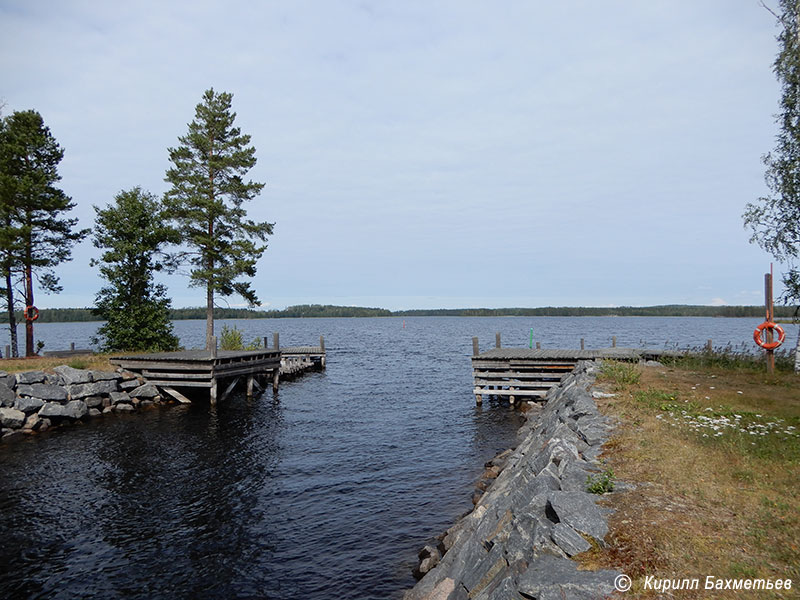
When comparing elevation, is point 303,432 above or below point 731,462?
below

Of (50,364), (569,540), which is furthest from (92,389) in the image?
(569,540)

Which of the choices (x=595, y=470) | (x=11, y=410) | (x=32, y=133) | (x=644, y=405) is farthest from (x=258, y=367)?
(x=595, y=470)

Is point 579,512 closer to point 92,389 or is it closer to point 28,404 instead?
point 28,404

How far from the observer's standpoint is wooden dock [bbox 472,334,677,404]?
22.5m

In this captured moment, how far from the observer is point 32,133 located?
2758cm

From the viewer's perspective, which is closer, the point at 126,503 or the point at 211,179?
the point at 126,503

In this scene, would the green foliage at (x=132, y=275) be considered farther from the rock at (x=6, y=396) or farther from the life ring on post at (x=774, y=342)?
the life ring on post at (x=774, y=342)

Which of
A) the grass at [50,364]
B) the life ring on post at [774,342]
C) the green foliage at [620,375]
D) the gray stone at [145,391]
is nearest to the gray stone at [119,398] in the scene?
the gray stone at [145,391]

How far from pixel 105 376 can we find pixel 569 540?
930 inches

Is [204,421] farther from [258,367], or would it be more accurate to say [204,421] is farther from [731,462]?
[731,462]

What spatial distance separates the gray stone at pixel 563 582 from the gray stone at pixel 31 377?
73.7 ft

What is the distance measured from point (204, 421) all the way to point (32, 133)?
67.9ft

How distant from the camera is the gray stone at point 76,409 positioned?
2000cm

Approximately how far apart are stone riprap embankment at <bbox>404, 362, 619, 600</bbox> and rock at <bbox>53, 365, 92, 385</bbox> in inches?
757
